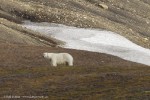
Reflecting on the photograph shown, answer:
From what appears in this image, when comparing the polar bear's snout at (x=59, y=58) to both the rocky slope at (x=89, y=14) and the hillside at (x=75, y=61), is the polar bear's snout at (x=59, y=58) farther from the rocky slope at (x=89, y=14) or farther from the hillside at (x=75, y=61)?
the rocky slope at (x=89, y=14)

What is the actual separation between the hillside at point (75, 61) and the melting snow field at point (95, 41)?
355 centimetres

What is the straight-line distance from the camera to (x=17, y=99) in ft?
76.4

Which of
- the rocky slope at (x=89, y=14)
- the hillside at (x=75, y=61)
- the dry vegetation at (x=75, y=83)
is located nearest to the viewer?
the dry vegetation at (x=75, y=83)

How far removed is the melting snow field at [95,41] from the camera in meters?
64.9

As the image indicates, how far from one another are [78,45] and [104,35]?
10408 mm

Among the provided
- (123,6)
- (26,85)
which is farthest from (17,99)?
(123,6)

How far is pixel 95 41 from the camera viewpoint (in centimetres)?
7444

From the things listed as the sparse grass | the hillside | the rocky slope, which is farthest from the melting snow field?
A: the sparse grass

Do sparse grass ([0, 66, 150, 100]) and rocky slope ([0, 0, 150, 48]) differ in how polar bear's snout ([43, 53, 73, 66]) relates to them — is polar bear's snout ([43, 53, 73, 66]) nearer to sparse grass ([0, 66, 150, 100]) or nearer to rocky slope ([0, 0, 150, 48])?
sparse grass ([0, 66, 150, 100])

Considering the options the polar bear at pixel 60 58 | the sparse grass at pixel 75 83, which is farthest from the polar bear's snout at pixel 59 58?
the sparse grass at pixel 75 83

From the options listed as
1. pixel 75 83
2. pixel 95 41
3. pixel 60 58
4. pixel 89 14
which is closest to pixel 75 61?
pixel 60 58

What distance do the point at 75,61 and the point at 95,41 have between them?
2583 centimetres

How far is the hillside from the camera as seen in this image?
82.3 ft

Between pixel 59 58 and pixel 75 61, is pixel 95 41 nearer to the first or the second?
pixel 75 61
